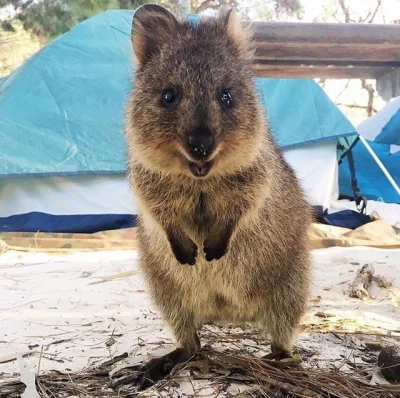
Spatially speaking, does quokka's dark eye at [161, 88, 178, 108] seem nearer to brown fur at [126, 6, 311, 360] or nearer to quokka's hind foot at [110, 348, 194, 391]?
brown fur at [126, 6, 311, 360]

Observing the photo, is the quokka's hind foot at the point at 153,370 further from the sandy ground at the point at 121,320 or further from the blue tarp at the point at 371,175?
the blue tarp at the point at 371,175

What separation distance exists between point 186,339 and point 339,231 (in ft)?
12.7

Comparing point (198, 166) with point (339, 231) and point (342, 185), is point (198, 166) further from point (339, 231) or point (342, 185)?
point (342, 185)

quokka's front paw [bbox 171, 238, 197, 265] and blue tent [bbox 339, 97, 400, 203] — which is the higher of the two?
quokka's front paw [bbox 171, 238, 197, 265]

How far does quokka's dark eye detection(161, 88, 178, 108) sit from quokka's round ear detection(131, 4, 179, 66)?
31 centimetres

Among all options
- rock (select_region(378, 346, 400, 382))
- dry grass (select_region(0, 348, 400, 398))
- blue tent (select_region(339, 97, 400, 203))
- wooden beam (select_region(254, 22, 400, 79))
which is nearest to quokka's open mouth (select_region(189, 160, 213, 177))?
dry grass (select_region(0, 348, 400, 398))

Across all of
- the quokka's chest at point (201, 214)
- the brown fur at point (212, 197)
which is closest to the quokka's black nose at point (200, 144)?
the brown fur at point (212, 197)

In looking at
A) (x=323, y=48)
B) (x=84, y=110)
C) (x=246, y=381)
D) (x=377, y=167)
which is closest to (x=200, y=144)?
(x=246, y=381)

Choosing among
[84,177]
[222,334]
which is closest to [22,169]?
[84,177]

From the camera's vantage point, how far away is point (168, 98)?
2.03m

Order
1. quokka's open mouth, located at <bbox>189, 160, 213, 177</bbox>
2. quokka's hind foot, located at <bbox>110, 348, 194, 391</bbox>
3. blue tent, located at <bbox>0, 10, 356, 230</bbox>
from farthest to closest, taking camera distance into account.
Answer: blue tent, located at <bbox>0, 10, 356, 230</bbox>
quokka's hind foot, located at <bbox>110, 348, 194, 391</bbox>
quokka's open mouth, located at <bbox>189, 160, 213, 177</bbox>

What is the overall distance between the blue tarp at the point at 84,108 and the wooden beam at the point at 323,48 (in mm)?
1909

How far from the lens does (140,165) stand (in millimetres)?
2303

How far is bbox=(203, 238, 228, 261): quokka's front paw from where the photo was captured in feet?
7.07
